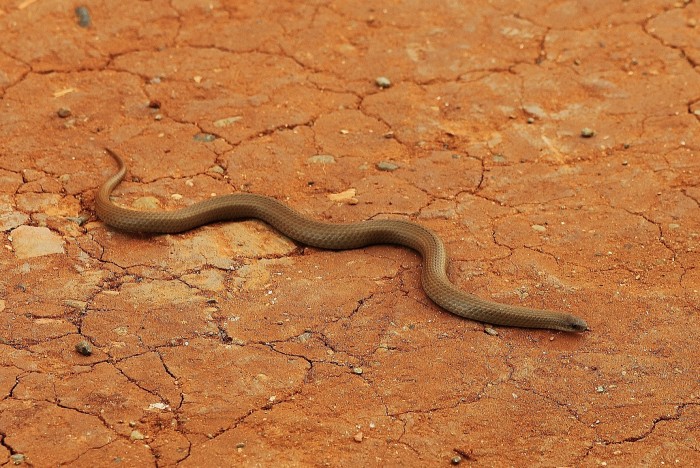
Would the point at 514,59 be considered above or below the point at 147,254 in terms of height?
above

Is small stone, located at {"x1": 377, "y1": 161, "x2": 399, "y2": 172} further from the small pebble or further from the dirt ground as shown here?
the small pebble

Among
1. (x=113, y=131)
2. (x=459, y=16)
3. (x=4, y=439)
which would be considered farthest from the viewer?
(x=459, y=16)

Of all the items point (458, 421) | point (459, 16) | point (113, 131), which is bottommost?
point (458, 421)

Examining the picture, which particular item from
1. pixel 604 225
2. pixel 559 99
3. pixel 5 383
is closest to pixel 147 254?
pixel 5 383

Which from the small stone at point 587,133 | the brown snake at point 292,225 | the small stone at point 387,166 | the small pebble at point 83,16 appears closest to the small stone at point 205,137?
the brown snake at point 292,225

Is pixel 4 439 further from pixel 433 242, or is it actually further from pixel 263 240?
pixel 433 242

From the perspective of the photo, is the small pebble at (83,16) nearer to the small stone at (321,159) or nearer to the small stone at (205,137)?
the small stone at (205,137)

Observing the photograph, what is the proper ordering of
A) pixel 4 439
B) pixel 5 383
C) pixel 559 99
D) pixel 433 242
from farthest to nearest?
pixel 559 99, pixel 433 242, pixel 5 383, pixel 4 439
